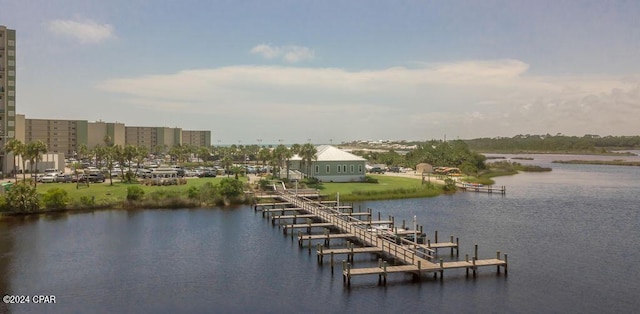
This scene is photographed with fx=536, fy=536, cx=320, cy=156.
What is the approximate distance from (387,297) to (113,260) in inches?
838

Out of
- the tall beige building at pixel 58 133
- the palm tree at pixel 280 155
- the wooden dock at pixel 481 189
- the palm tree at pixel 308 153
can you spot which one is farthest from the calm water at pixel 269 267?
the tall beige building at pixel 58 133

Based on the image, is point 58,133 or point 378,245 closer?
A: point 378,245

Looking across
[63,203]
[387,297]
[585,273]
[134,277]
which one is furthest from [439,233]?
[63,203]

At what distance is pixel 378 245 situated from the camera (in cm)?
4231

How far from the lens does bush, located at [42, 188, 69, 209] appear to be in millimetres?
61406

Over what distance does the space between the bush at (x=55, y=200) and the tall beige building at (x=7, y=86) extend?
30642 mm

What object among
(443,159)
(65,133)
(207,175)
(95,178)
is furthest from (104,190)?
(65,133)

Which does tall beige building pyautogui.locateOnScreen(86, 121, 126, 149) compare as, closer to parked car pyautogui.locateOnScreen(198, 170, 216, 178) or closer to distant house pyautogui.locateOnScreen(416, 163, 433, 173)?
parked car pyautogui.locateOnScreen(198, 170, 216, 178)

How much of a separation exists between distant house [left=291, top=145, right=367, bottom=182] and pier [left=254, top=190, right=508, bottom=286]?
915 inches

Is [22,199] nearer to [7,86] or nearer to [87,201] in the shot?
[87,201]

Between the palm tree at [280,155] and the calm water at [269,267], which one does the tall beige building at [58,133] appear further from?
the calm water at [269,267]

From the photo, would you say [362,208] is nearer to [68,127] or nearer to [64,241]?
[64,241]

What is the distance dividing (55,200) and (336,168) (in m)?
43.9

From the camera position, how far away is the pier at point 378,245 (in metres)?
36.2
